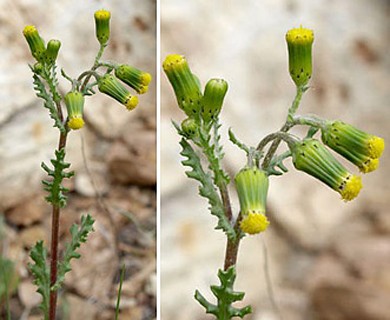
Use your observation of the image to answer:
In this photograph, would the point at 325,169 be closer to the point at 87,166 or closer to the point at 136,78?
the point at 136,78

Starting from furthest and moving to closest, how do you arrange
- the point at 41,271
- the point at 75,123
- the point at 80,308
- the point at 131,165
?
1. the point at 131,165
2. the point at 80,308
3. the point at 41,271
4. the point at 75,123

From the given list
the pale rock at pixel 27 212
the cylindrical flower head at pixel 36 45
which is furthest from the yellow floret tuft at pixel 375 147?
the pale rock at pixel 27 212

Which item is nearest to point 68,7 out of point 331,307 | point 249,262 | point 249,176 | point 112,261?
point 112,261

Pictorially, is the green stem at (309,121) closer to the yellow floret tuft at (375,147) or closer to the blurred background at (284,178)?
the yellow floret tuft at (375,147)

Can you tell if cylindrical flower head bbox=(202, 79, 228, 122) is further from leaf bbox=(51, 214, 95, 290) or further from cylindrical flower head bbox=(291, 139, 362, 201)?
leaf bbox=(51, 214, 95, 290)

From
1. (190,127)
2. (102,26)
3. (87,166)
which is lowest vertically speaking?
(190,127)

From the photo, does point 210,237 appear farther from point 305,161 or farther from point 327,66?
point 305,161

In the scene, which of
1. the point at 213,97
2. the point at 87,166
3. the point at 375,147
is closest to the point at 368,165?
the point at 375,147
